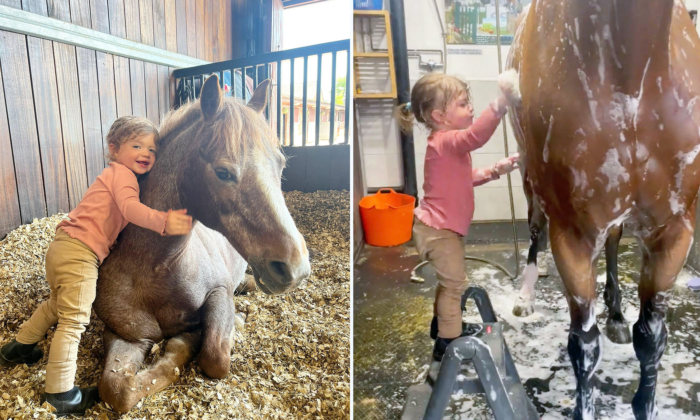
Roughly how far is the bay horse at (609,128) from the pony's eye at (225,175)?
2.24 feet

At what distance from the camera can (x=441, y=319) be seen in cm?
117

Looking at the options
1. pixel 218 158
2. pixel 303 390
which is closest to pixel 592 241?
pixel 303 390

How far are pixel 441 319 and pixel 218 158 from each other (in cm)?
75

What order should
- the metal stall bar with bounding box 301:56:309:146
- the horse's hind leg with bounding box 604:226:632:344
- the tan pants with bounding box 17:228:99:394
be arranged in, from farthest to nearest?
the horse's hind leg with bounding box 604:226:632:344 < the metal stall bar with bounding box 301:56:309:146 < the tan pants with bounding box 17:228:99:394

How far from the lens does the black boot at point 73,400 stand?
92 cm

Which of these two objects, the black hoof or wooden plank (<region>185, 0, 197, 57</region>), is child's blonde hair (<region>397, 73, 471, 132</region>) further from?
the black hoof

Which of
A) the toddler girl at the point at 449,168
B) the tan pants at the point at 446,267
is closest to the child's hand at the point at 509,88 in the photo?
the toddler girl at the point at 449,168

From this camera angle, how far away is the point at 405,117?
111cm

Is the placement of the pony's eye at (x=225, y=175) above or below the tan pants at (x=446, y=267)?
above

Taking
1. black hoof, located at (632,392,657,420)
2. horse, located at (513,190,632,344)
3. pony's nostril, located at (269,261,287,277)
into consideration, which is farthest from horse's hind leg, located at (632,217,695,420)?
pony's nostril, located at (269,261,287,277)

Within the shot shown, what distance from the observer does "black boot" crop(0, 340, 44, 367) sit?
92cm

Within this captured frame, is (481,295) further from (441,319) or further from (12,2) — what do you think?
(12,2)

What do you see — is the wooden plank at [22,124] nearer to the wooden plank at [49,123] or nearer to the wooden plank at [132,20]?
the wooden plank at [49,123]

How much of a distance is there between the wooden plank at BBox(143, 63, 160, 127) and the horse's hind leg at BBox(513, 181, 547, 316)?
36.6 inches
